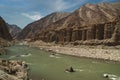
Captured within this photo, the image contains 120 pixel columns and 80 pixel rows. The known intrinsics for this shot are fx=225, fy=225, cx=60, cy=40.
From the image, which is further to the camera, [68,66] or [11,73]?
[68,66]

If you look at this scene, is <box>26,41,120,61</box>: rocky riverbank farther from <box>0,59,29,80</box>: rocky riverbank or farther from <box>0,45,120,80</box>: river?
<box>0,59,29,80</box>: rocky riverbank

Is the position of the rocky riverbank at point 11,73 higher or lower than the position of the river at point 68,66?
higher

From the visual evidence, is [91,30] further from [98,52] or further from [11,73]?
[11,73]

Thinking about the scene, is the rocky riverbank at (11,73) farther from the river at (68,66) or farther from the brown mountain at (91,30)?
the brown mountain at (91,30)

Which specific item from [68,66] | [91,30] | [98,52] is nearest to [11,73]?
[68,66]

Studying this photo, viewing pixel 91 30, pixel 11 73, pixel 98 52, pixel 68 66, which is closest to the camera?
pixel 11 73

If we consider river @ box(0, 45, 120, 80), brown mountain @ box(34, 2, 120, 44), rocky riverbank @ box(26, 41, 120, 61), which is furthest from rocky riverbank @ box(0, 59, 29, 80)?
brown mountain @ box(34, 2, 120, 44)

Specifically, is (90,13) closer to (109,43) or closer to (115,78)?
(109,43)

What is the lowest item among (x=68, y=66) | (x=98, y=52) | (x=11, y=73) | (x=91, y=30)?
(x=68, y=66)

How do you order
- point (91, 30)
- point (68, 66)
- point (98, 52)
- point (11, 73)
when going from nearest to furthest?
point (11, 73) < point (68, 66) < point (98, 52) < point (91, 30)

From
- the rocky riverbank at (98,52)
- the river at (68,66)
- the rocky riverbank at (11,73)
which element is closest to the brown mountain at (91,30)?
the rocky riverbank at (98,52)

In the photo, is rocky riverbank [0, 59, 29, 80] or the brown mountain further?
the brown mountain
